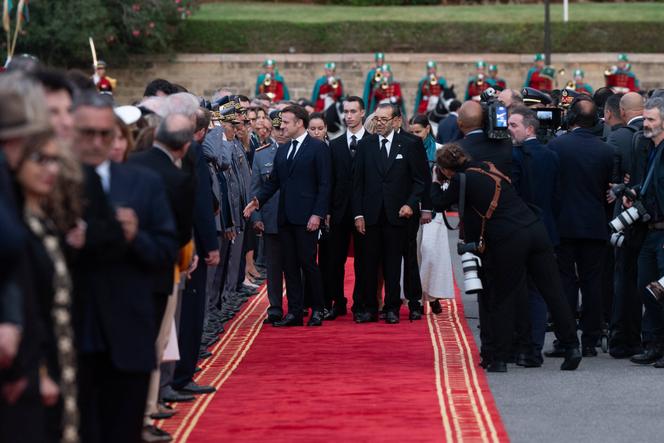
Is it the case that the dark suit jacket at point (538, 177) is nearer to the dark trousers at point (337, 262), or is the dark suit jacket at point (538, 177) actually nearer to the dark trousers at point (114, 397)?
the dark trousers at point (337, 262)

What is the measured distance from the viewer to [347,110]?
15.6 meters

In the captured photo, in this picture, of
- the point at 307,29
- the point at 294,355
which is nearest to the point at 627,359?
the point at 294,355

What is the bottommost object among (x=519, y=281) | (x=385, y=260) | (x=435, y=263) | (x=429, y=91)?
(x=429, y=91)

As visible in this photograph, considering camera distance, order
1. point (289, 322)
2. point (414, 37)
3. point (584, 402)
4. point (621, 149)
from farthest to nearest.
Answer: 1. point (414, 37)
2. point (289, 322)
3. point (621, 149)
4. point (584, 402)

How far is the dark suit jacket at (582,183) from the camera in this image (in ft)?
40.9

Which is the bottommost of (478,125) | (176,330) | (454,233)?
(454,233)

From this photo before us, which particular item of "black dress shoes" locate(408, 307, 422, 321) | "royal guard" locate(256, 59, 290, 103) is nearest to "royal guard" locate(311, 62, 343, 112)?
"royal guard" locate(256, 59, 290, 103)

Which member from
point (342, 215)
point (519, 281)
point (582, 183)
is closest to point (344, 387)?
point (519, 281)

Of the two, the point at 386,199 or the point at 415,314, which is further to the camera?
the point at 415,314

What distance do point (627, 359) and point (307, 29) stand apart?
3482 centimetres

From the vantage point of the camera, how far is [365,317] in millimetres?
15102

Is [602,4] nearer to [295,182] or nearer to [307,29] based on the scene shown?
[307,29]

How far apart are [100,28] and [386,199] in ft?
92.7

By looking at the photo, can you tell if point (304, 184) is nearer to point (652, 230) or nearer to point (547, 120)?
point (547, 120)
